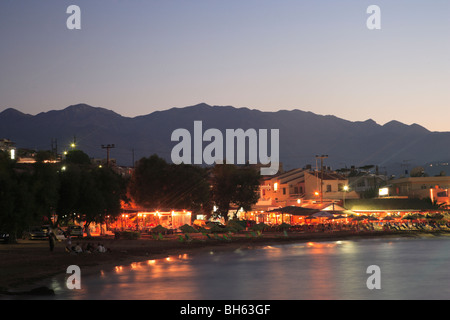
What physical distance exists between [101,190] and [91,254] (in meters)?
15.3

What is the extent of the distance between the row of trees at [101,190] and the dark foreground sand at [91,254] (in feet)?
9.29

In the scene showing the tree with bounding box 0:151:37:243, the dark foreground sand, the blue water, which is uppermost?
the tree with bounding box 0:151:37:243

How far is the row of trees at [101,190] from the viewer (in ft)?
131

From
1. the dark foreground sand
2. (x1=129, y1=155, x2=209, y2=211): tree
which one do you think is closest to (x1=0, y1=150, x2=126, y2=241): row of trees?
the dark foreground sand

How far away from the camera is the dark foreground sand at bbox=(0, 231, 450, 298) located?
1130 inches

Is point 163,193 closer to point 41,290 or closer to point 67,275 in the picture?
point 67,275

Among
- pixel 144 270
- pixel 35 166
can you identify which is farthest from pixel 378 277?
pixel 35 166

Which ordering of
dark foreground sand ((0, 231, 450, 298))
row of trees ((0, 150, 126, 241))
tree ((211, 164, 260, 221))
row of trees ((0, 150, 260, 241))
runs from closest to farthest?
dark foreground sand ((0, 231, 450, 298)) → row of trees ((0, 150, 126, 241)) → row of trees ((0, 150, 260, 241)) → tree ((211, 164, 260, 221))

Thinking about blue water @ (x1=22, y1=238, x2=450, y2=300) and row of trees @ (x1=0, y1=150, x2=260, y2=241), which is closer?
blue water @ (x1=22, y1=238, x2=450, y2=300)

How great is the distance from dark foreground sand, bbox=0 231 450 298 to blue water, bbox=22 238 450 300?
4.85ft

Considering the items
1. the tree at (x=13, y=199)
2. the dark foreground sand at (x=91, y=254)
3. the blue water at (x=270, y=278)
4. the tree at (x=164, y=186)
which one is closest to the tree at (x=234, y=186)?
the tree at (x=164, y=186)

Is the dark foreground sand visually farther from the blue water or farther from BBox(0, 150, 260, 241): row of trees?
BBox(0, 150, 260, 241): row of trees

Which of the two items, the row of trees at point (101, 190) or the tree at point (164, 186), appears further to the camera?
the tree at point (164, 186)

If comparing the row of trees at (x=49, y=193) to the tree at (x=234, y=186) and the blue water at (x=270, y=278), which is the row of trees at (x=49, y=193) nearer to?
the blue water at (x=270, y=278)
